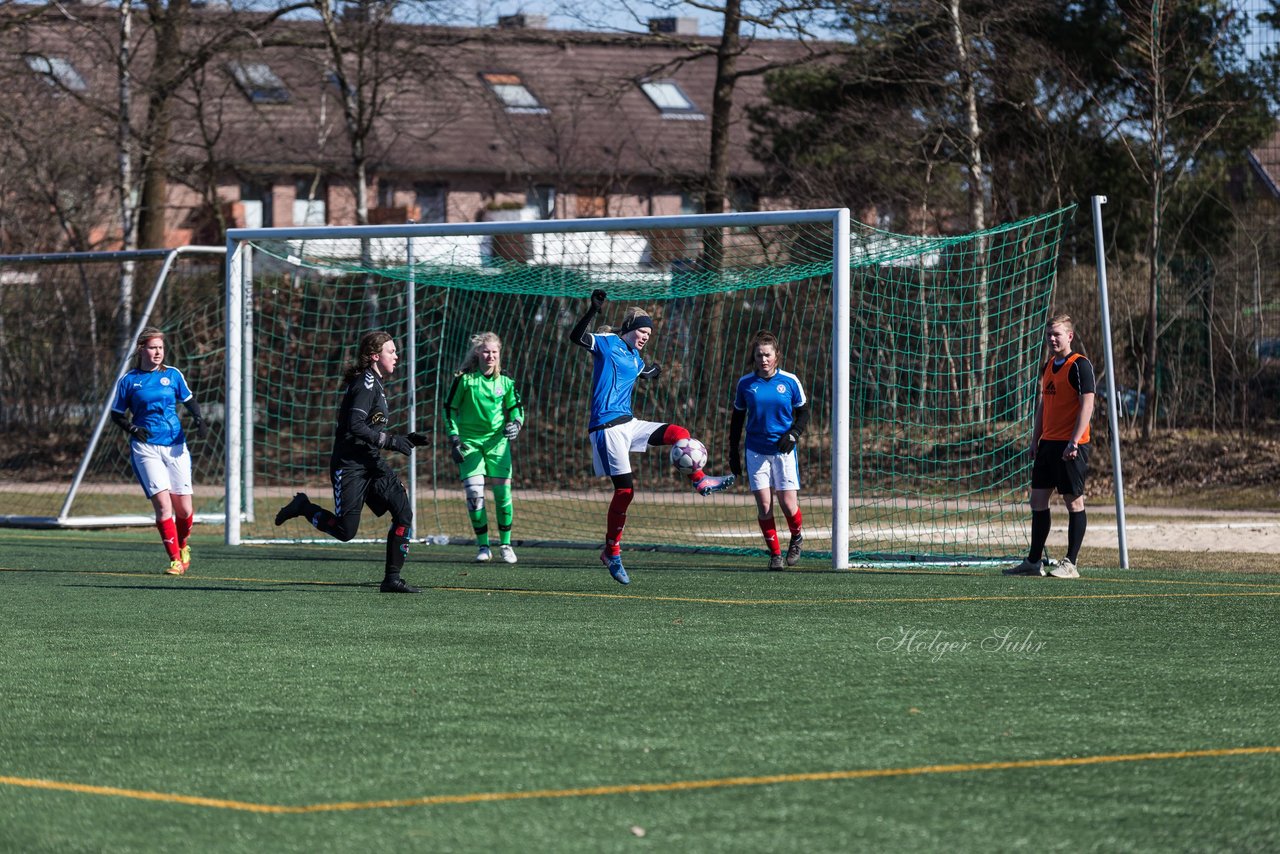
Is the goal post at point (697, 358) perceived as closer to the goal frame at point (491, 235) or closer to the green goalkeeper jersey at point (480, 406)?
the goal frame at point (491, 235)

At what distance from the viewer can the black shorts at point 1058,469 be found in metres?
11.2

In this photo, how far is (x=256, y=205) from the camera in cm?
4150

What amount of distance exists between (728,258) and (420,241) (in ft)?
17.2

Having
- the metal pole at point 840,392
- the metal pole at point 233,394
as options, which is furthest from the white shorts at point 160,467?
the metal pole at point 840,392

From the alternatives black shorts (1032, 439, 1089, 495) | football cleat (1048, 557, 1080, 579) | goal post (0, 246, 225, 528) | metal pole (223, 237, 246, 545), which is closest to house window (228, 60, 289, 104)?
goal post (0, 246, 225, 528)

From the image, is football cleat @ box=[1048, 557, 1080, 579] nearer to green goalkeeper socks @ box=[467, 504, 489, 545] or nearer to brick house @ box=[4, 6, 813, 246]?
green goalkeeper socks @ box=[467, 504, 489, 545]

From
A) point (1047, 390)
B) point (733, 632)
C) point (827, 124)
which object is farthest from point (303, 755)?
point (827, 124)

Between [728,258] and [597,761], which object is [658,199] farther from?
[597,761]

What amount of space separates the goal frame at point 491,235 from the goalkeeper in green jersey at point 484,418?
1.32m

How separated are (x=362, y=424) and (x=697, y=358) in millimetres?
9783

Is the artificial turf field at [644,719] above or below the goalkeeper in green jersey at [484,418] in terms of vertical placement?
below

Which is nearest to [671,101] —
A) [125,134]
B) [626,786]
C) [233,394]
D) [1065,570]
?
[125,134]

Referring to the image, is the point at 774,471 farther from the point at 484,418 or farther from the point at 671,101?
the point at 671,101

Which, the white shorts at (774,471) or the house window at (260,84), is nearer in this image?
the white shorts at (774,471)
